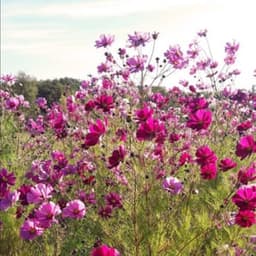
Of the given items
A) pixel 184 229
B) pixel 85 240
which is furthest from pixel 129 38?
pixel 184 229

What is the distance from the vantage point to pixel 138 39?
15.1 feet

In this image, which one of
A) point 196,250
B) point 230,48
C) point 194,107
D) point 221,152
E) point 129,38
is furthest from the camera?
point 230,48

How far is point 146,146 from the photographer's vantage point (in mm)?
3014

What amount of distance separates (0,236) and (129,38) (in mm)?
1816

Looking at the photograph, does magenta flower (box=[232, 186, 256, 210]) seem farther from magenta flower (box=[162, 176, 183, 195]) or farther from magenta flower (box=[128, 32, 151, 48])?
magenta flower (box=[128, 32, 151, 48])

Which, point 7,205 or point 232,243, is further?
point 7,205

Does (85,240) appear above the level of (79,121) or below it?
below

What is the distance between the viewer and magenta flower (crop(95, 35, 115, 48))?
17.3 ft

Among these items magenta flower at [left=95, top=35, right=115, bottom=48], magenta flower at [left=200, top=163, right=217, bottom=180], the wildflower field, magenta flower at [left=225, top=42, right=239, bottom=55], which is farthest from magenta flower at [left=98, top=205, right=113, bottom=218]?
magenta flower at [left=225, top=42, right=239, bottom=55]

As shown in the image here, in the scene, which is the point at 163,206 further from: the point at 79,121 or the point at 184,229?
the point at 79,121

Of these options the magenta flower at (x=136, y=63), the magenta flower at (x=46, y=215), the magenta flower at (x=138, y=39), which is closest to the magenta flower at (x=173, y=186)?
the magenta flower at (x=46, y=215)

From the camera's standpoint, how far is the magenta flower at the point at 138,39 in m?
4.57

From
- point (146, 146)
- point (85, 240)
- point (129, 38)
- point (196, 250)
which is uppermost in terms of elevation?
point (129, 38)

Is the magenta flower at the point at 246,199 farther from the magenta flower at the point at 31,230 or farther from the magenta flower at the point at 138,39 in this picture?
the magenta flower at the point at 138,39
